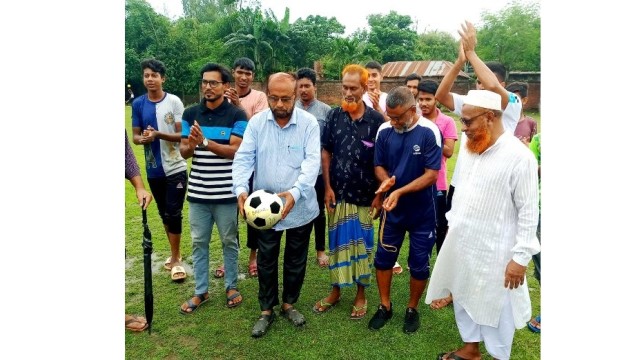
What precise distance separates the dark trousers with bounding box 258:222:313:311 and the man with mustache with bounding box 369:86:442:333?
0.67 meters

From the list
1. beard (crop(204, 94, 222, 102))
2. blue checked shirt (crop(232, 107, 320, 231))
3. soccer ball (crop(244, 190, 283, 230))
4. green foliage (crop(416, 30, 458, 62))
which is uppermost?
green foliage (crop(416, 30, 458, 62))

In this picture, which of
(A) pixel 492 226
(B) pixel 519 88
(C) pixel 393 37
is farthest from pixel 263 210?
(C) pixel 393 37

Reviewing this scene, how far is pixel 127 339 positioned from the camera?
Result: 368cm

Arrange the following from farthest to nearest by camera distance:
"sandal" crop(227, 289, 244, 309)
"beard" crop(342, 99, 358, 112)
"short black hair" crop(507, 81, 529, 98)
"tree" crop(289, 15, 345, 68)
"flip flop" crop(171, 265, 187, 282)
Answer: "tree" crop(289, 15, 345, 68) → "short black hair" crop(507, 81, 529, 98) → "flip flop" crop(171, 265, 187, 282) → "sandal" crop(227, 289, 244, 309) → "beard" crop(342, 99, 358, 112)

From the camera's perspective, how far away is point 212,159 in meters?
4.04

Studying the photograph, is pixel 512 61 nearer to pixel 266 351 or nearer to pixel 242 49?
pixel 242 49

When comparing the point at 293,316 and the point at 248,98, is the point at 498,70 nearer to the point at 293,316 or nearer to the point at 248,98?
the point at 248,98

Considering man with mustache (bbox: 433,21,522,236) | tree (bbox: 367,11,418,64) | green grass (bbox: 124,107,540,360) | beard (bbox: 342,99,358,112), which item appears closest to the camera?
man with mustache (bbox: 433,21,522,236)

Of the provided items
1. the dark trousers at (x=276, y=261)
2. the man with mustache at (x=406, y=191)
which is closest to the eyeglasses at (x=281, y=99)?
the man with mustache at (x=406, y=191)

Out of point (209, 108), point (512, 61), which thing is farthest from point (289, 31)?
point (209, 108)

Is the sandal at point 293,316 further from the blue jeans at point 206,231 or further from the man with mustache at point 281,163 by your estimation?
the blue jeans at point 206,231

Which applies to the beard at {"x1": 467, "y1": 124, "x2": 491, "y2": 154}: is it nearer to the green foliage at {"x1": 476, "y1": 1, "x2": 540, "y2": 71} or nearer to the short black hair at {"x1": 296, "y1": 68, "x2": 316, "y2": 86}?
the short black hair at {"x1": 296, "y1": 68, "x2": 316, "y2": 86}

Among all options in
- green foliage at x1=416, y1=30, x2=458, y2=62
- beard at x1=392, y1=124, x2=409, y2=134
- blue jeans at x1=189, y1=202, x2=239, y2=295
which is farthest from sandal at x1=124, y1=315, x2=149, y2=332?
green foliage at x1=416, y1=30, x2=458, y2=62

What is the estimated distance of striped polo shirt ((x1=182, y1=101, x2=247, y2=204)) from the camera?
3.99 m
